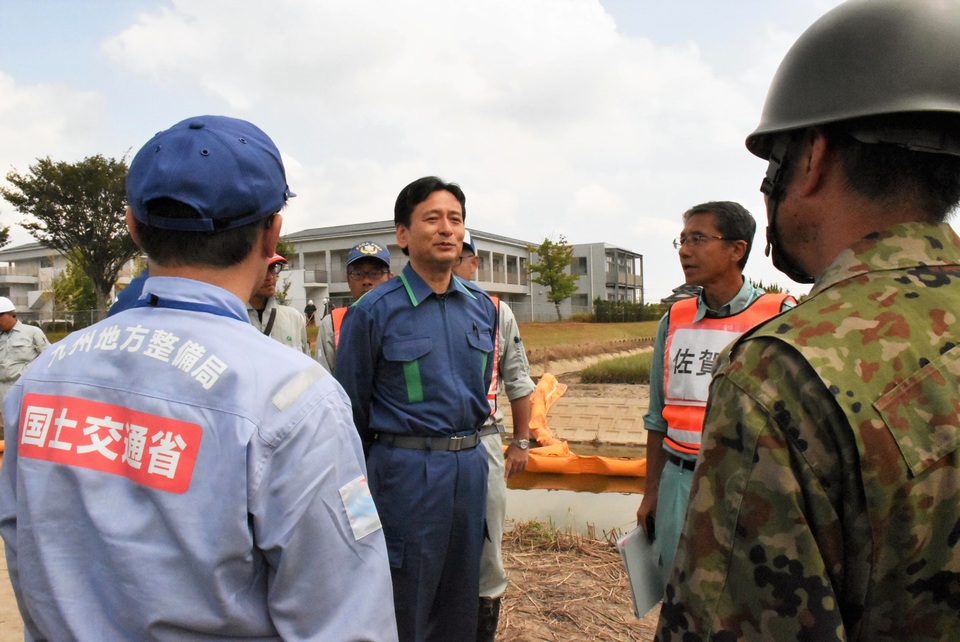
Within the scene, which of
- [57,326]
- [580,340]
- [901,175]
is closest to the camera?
[901,175]

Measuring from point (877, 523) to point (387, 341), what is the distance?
6.94ft

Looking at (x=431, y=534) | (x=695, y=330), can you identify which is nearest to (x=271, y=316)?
(x=431, y=534)

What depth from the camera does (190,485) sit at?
1.02m

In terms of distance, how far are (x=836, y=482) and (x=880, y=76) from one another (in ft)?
1.98

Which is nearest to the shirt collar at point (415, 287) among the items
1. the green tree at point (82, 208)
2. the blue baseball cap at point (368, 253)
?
the blue baseball cap at point (368, 253)

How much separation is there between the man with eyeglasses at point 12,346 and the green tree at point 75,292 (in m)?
29.7

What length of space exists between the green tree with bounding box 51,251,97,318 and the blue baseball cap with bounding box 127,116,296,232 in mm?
36918

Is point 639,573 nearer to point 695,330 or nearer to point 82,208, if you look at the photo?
point 695,330

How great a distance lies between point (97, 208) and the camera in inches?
864

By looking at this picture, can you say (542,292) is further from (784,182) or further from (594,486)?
(784,182)

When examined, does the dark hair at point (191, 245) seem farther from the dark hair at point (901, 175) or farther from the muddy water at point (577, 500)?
the muddy water at point (577, 500)

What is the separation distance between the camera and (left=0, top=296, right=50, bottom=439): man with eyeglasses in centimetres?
692

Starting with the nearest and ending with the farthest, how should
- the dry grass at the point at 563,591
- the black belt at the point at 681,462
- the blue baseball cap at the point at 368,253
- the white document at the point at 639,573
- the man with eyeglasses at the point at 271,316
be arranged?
the white document at the point at 639,573 → the black belt at the point at 681,462 → the dry grass at the point at 563,591 → the man with eyeglasses at the point at 271,316 → the blue baseball cap at the point at 368,253

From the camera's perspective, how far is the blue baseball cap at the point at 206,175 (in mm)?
1137
